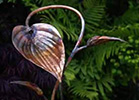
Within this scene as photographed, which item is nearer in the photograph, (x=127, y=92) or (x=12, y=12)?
(x=12, y=12)

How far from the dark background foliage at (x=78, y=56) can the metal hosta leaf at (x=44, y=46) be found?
572mm

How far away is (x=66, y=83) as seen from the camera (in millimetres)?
2199

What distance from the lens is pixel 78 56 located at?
2.36m

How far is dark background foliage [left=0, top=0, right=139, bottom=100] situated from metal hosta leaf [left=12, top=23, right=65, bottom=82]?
0.57 metres

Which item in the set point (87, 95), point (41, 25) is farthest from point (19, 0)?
→ point (41, 25)

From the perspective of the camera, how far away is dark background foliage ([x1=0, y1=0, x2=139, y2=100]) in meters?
1.89

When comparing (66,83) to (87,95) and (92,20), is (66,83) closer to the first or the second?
(87,95)

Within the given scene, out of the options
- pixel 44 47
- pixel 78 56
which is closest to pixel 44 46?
pixel 44 47

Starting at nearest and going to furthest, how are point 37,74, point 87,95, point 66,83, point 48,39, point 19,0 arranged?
point 48,39, point 37,74, point 87,95, point 66,83, point 19,0

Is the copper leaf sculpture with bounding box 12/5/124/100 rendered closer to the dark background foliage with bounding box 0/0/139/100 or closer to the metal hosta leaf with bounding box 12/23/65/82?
the metal hosta leaf with bounding box 12/23/65/82

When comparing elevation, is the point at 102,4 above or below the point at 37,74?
above

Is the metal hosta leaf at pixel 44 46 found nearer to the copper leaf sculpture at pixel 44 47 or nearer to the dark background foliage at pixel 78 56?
the copper leaf sculpture at pixel 44 47

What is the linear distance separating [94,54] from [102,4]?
39cm

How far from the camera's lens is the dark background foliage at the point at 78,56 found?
6.21 feet
